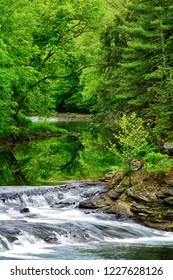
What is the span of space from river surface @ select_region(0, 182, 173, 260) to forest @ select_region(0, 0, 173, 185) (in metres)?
2.97

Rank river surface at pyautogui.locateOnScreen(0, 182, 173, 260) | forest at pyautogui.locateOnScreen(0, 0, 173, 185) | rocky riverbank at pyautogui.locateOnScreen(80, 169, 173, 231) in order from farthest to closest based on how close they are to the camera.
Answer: forest at pyautogui.locateOnScreen(0, 0, 173, 185), rocky riverbank at pyautogui.locateOnScreen(80, 169, 173, 231), river surface at pyautogui.locateOnScreen(0, 182, 173, 260)

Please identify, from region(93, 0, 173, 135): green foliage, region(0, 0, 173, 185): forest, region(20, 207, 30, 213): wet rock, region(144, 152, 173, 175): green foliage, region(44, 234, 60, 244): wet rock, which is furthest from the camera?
region(93, 0, 173, 135): green foliage

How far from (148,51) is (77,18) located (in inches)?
579

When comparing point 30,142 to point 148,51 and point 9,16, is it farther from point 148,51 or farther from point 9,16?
point 148,51

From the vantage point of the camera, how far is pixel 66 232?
18281 mm

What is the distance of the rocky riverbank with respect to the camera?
20156mm

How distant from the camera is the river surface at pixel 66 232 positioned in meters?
16.5

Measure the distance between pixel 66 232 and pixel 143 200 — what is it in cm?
378

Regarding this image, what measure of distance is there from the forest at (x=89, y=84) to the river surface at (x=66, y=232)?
2974 millimetres

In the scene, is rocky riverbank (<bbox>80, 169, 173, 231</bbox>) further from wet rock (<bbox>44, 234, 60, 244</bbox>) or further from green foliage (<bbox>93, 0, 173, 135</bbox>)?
green foliage (<bbox>93, 0, 173, 135</bbox>)

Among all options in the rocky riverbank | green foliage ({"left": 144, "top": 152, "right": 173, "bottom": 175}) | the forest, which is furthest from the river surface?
the forest

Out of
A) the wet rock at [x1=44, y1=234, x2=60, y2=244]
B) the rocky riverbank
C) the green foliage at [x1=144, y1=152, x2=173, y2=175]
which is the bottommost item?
the wet rock at [x1=44, y1=234, x2=60, y2=244]

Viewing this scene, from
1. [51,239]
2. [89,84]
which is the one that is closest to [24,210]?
[51,239]
